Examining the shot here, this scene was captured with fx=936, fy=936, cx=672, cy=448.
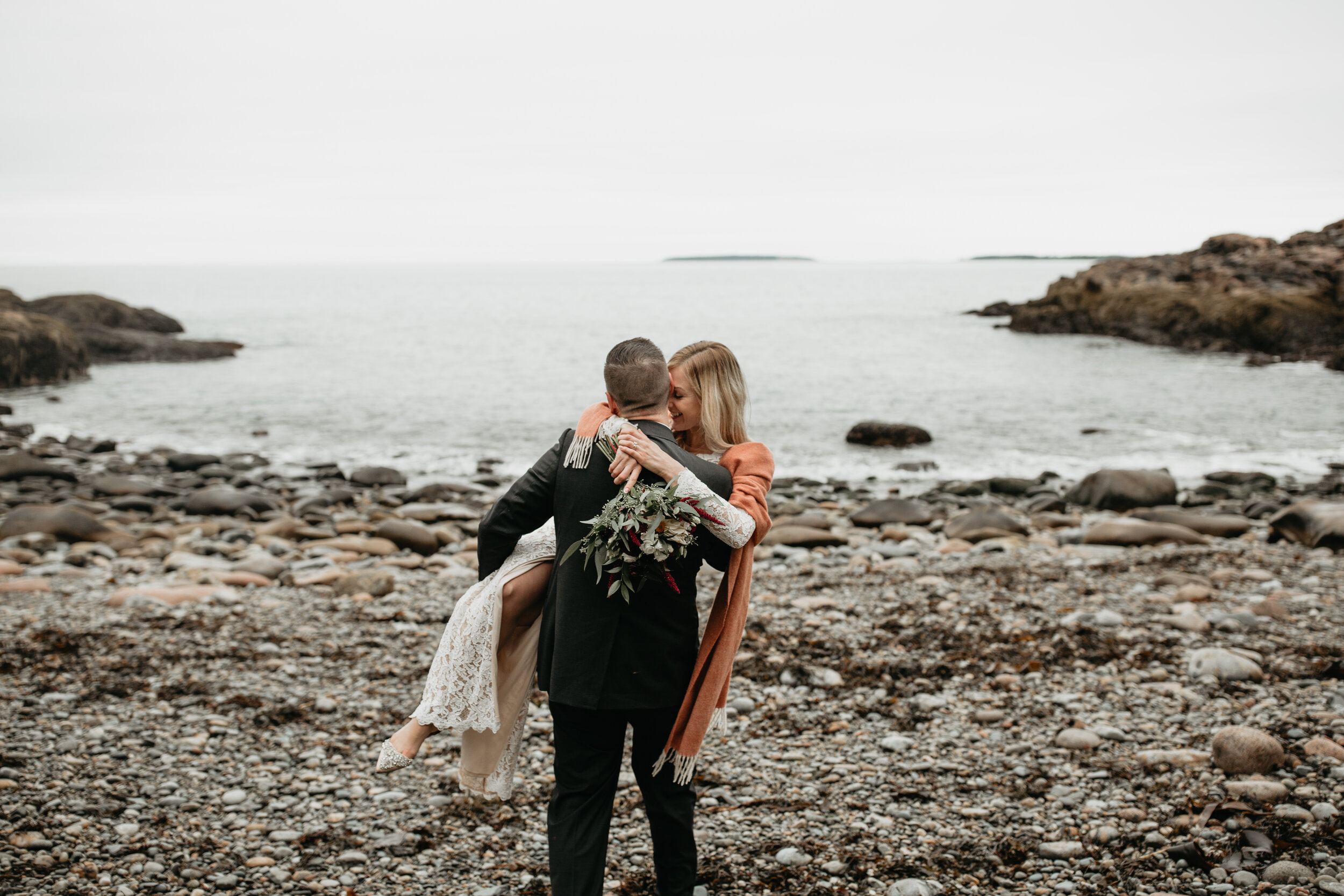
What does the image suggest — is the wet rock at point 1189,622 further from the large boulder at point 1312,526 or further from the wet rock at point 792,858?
the wet rock at point 792,858

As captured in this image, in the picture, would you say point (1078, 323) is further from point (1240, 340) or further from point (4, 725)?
point (4, 725)

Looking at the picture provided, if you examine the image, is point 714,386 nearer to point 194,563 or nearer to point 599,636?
point 599,636

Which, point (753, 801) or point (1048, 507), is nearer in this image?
point (753, 801)

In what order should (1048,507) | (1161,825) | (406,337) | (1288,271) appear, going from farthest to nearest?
(406,337) → (1288,271) → (1048,507) → (1161,825)

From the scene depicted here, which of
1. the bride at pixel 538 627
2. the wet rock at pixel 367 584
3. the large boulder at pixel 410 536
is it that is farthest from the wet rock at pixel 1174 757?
the large boulder at pixel 410 536

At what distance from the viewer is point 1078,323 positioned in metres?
52.2

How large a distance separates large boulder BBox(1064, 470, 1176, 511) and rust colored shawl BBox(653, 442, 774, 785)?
42.3 feet

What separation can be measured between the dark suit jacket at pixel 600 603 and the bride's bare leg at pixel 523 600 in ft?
0.55

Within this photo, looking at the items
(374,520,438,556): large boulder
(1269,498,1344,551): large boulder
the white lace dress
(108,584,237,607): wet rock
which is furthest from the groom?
(1269,498,1344,551): large boulder

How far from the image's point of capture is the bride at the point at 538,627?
3301 mm

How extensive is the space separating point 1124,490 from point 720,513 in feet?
44.3

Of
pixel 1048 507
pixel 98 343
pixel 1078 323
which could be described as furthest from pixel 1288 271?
pixel 98 343

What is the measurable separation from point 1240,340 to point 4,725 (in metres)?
45.1

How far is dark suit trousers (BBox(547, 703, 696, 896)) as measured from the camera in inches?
128
